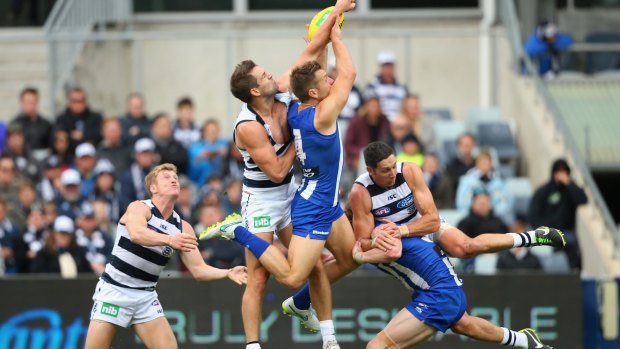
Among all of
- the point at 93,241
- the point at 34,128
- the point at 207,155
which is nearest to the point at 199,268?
the point at 93,241

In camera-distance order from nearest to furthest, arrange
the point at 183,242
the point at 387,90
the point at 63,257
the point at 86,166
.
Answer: the point at 183,242 < the point at 63,257 < the point at 86,166 < the point at 387,90

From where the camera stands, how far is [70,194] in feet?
60.8

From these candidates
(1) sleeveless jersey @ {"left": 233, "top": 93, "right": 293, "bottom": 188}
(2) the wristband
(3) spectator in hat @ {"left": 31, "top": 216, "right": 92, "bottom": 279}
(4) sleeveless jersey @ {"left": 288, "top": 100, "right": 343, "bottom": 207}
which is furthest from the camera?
(3) spectator in hat @ {"left": 31, "top": 216, "right": 92, "bottom": 279}

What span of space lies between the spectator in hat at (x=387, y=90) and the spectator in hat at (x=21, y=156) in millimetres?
4430

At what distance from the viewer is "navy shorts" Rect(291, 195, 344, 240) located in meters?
13.0

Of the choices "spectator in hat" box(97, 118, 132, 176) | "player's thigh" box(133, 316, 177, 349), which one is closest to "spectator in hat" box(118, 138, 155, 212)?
"spectator in hat" box(97, 118, 132, 176)

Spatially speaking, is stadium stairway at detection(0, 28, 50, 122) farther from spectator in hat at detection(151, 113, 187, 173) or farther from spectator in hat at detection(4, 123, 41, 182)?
spectator in hat at detection(151, 113, 187, 173)

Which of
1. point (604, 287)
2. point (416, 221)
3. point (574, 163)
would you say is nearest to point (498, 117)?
point (574, 163)

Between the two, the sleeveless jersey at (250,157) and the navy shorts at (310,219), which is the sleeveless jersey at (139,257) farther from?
the navy shorts at (310,219)

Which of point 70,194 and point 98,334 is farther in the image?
point 70,194

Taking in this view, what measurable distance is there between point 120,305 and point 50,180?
618cm

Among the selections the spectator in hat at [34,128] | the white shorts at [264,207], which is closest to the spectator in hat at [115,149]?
the spectator in hat at [34,128]

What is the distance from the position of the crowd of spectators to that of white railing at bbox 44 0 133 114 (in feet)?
2.72

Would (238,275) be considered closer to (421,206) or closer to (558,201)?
(421,206)
